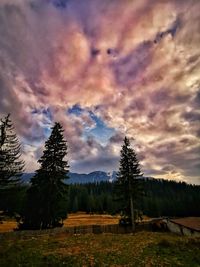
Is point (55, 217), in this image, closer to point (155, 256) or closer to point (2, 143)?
point (2, 143)

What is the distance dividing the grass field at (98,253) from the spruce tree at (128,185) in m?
11.7

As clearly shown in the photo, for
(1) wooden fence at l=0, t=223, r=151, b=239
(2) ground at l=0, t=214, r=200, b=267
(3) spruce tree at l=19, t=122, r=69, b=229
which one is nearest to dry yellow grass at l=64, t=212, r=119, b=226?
(1) wooden fence at l=0, t=223, r=151, b=239

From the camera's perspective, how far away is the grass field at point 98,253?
54.1 feet

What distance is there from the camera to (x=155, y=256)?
59.6ft

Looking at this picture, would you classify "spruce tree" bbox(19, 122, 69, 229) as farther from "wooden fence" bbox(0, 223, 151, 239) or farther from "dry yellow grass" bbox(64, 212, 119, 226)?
"dry yellow grass" bbox(64, 212, 119, 226)

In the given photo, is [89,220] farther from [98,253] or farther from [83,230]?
[98,253]

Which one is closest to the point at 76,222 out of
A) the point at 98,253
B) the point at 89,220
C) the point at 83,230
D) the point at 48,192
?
the point at 89,220

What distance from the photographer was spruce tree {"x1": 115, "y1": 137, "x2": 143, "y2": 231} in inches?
1421

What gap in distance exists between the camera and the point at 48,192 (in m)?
31.3

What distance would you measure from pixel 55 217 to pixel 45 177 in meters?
5.94

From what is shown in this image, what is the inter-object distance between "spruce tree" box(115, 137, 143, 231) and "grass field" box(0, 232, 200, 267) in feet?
38.4

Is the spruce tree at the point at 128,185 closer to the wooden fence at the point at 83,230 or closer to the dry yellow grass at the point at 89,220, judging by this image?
the wooden fence at the point at 83,230

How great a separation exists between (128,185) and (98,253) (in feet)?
60.2

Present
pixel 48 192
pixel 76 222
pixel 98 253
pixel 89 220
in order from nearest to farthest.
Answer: pixel 98 253 → pixel 48 192 → pixel 76 222 → pixel 89 220
